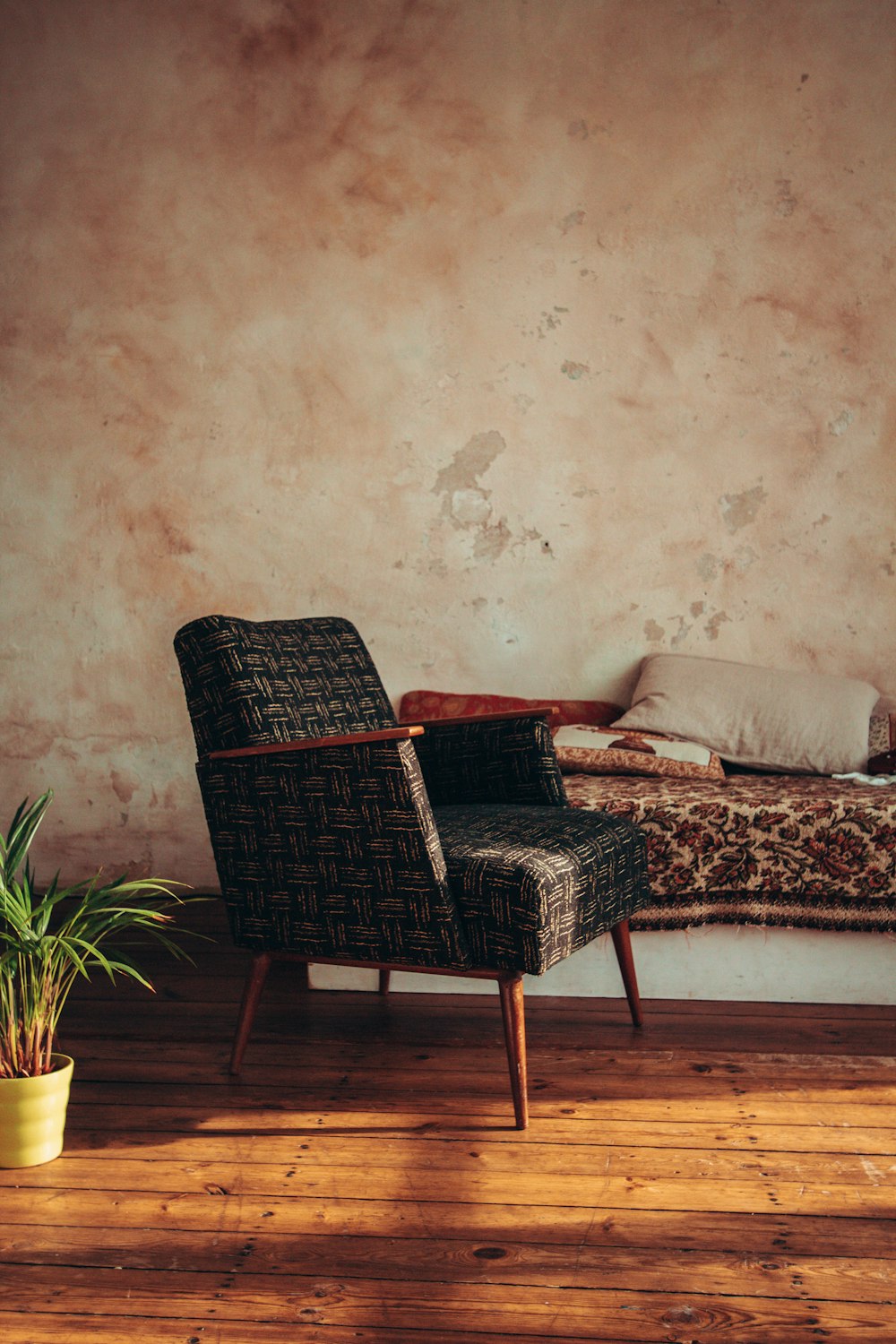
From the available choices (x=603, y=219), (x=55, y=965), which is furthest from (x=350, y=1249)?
(x=603, y=219)

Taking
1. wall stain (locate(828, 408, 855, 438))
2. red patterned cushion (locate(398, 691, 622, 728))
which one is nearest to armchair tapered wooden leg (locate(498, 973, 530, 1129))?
red patterned cushion (locate(398, 691, 622, 728))

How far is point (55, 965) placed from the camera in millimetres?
1947

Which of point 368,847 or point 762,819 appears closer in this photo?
point 368,847

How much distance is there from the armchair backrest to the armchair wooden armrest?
0.15ft

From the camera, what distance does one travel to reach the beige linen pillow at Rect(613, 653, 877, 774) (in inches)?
130

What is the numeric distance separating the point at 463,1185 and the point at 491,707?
2.04 meters

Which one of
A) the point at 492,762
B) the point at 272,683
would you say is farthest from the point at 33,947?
the point at 492,762

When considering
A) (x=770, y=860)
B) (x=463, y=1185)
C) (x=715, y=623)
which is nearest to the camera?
(x=463, y=1185)

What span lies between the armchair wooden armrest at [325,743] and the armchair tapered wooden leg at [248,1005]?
0.42 meters

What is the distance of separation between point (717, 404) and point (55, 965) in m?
2.83

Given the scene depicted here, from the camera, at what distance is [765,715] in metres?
3.38

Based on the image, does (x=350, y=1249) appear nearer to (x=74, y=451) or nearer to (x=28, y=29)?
(x=74, y=451)

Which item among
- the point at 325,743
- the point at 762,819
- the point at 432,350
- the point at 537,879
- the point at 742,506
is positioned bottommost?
the point at 762,819

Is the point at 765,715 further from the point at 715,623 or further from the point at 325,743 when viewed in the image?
the point at 325,743
